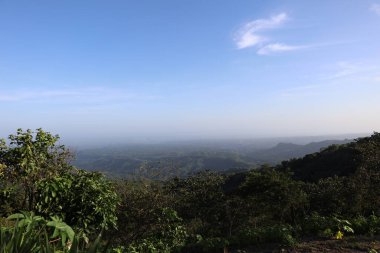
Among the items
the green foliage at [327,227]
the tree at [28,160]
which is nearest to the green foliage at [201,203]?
the green foliage at [327,227]

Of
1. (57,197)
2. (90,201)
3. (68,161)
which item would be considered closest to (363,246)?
(90,201)

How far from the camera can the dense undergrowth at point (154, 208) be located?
16.6 ft

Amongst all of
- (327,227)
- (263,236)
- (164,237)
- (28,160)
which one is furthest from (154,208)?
(327,227)

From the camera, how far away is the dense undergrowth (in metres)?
5.05

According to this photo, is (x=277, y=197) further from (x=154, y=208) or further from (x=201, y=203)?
(x=154, y=208)

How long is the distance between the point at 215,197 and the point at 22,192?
965 cm

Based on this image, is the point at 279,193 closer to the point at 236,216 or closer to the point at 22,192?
the point at 236,216

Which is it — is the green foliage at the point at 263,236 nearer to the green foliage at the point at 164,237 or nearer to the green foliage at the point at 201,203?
the green foliage at the point at 164,237

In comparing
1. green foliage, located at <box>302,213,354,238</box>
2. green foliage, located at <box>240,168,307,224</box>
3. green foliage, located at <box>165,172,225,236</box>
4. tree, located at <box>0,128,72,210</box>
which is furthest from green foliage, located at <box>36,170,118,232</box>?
green foliage, located at <box>165,172,225,236</box>

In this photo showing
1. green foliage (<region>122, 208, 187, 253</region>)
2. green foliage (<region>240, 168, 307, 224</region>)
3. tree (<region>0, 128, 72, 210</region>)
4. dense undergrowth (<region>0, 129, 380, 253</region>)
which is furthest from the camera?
green foliage (<region>240, 168, 307, 224</region>)

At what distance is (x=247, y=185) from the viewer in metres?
14.3

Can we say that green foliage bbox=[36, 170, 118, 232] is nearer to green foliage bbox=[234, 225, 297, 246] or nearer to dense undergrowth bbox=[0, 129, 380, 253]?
dense undergrowth bbox=[0, 129, 380, 253]

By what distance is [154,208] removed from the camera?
452 inches

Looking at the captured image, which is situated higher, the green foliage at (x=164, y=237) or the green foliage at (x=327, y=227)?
the green foliage at (x=327, y=227)
